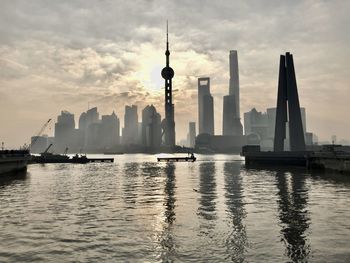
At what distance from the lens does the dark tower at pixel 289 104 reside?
14512 cm

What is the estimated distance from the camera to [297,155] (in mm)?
129625

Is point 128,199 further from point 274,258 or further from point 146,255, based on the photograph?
point 274,258

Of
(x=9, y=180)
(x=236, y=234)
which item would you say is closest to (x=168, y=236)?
(x=236, y=234)

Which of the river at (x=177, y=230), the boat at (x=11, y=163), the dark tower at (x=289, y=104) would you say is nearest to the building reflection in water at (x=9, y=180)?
the boat at (x=11, y=163)

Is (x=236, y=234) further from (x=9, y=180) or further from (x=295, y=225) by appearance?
(x=9, y=180)

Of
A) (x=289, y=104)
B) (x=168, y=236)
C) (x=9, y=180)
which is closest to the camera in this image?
(x=168, y=236)

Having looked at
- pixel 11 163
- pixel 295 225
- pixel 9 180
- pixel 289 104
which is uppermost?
pixel 289 104

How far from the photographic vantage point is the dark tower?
145125mm

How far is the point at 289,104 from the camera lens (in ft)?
479

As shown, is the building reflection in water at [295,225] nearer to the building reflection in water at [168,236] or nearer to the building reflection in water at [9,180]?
the building reflection in water at [168,236]

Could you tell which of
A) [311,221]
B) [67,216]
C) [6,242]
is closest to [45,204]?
[67,216]

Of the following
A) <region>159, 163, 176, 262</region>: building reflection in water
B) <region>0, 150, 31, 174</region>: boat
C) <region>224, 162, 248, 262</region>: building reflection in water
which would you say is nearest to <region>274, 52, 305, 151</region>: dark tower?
<region>0, 150, 31, 174</region>: boat

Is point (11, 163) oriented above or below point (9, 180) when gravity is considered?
above

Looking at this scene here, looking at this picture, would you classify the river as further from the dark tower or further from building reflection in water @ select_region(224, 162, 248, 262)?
the dark tower
